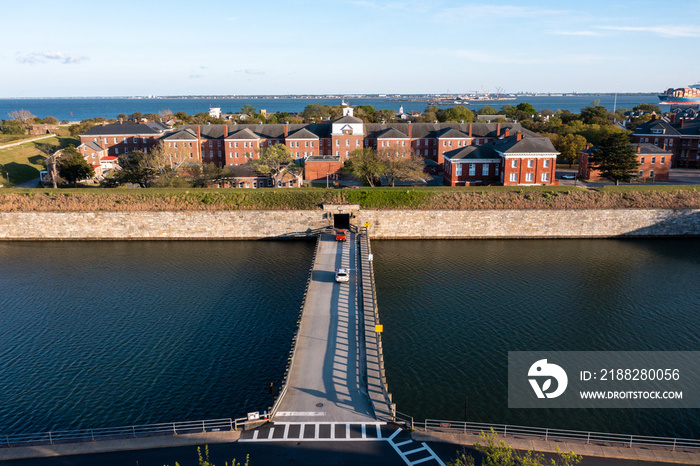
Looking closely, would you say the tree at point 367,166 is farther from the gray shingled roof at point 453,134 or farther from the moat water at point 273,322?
the gray shingled roof at point 453,134

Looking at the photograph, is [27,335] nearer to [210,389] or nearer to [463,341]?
[210,389]

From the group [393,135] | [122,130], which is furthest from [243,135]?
[393,135]

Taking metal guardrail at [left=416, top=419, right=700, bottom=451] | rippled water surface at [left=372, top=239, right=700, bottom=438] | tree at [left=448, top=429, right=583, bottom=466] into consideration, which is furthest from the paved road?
tree at [left=448, top=429, right=583, bottom=466]

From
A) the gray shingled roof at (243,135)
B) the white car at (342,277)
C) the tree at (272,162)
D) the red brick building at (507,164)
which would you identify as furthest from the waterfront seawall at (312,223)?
the gray shingled roof at (243,135)

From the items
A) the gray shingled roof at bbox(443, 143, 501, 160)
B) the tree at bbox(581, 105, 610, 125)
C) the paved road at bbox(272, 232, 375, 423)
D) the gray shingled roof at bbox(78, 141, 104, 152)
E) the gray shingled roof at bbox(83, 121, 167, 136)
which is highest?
the tree at bbox(581, 105, 610, 125)

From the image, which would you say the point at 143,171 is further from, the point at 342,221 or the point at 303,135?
the point at 303,135

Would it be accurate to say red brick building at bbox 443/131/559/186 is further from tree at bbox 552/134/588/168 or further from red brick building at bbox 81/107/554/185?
tree at bbox 552/134/588/168

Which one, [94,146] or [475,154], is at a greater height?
[94,146]
